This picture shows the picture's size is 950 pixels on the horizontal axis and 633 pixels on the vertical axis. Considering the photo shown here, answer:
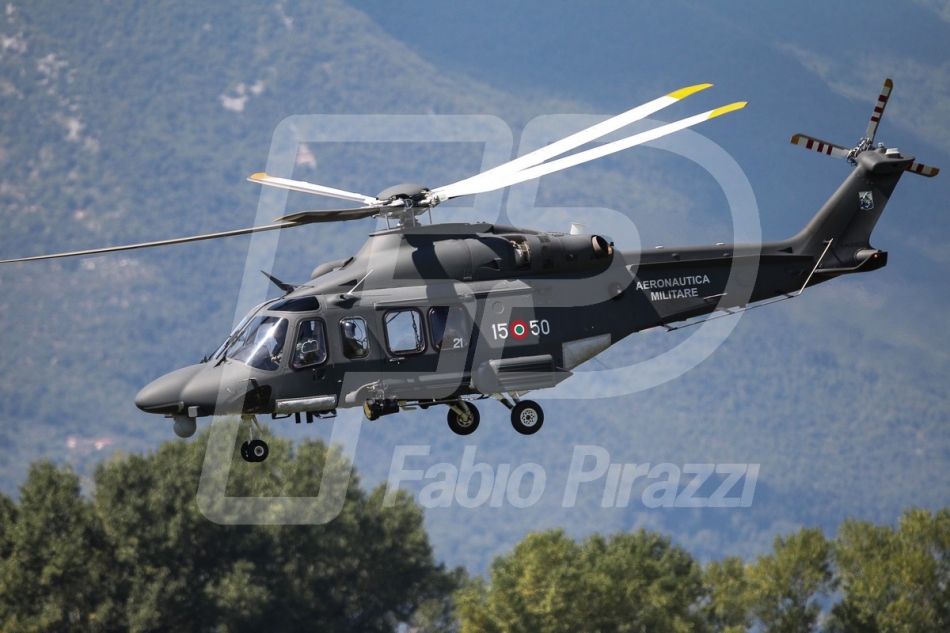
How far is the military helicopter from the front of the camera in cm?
2497

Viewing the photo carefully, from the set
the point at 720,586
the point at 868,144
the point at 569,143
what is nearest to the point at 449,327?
the point at 569,143

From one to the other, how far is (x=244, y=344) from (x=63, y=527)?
5186 centimetres

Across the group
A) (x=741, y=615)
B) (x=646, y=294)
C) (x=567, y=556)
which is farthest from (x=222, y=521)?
(x=646, y=294)

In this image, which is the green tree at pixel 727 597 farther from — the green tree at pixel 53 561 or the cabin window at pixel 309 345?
the cabin window at pixel 309 345

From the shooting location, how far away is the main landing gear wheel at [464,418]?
27.1 m

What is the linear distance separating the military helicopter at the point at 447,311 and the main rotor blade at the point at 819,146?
2.07 m

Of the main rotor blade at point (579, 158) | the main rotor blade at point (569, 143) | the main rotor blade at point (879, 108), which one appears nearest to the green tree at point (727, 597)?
the main rotor blade at point (879, 108)

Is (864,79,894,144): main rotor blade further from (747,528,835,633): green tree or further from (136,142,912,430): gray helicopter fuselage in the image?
(747,528,835,633): green tree

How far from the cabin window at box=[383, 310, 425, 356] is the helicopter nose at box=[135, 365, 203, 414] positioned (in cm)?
339

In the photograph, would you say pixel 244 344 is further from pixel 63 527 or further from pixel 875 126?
pixel 63 527

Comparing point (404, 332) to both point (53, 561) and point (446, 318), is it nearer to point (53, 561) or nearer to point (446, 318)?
point (446, 318)

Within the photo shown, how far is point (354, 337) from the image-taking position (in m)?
25.4

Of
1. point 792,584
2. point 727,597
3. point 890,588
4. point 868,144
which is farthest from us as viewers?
point 890,588

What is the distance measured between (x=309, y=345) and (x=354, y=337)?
2.65ft
